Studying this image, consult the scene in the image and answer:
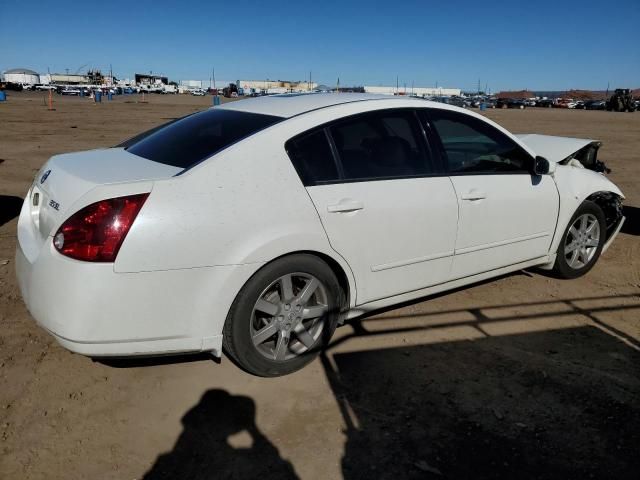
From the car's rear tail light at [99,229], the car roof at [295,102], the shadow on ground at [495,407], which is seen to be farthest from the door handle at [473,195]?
the car's rear tail light at [99,229]

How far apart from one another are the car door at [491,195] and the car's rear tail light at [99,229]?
83.1 inches

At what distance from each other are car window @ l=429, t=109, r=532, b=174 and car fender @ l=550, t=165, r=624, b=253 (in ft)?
1.51

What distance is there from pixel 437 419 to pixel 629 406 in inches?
42.9

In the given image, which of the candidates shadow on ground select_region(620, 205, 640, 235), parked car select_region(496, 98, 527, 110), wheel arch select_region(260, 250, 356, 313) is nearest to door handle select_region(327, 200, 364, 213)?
wheel arch select_region(260, 250, 356, 313)

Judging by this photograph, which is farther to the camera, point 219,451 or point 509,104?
point 509,104

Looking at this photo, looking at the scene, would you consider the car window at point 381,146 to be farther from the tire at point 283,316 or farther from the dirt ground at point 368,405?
the dirt ground at point 368,405

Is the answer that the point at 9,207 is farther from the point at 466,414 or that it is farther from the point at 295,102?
the point at 466,414

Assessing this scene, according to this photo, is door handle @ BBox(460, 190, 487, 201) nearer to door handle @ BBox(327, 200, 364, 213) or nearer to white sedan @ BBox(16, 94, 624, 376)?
white sedan @ BBox(16, 94, 624, 376)

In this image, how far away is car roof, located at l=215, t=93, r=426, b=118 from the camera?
3.27 m

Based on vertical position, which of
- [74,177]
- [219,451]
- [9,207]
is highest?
[74,177]

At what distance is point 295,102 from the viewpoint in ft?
11.4

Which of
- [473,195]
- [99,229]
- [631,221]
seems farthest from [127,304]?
[631,221]

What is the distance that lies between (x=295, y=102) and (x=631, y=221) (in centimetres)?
541

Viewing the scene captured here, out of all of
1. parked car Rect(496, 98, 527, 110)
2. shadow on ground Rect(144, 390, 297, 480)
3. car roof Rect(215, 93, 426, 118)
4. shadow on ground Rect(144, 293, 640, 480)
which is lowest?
shadow on ground Rect(144, 390, 297, 480)
